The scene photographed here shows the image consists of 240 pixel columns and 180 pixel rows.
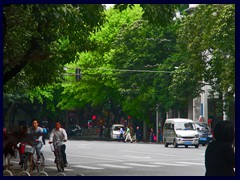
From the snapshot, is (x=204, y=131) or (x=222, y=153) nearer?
(x=222, y=153)

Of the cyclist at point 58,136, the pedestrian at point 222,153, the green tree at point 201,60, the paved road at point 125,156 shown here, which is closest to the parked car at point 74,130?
the cyclist at point 58,136

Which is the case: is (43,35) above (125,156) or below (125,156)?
above

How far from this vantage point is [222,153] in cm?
917

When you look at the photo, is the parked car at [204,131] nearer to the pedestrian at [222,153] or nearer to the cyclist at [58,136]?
the cyclist at [58,136]

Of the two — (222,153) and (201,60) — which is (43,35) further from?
(222,153)

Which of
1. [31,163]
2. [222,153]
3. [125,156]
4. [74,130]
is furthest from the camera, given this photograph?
[125,156]

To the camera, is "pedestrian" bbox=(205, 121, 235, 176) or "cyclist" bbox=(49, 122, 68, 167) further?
"cyclist" bbox=(49, 122, 68, 167)

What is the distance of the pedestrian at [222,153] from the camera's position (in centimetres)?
918

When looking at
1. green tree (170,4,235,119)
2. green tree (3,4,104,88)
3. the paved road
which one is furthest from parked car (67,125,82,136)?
green tree (170,4,235,119)

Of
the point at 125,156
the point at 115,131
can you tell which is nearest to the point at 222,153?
the point at 115,131

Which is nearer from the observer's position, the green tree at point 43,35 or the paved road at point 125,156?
the green tree at point 43,35

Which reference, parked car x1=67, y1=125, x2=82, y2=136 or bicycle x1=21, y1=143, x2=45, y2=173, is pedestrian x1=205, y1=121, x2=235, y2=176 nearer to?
bicycle x1=21, y1=143, x2=45, y2=173

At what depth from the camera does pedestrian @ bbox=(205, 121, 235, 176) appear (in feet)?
30.1
